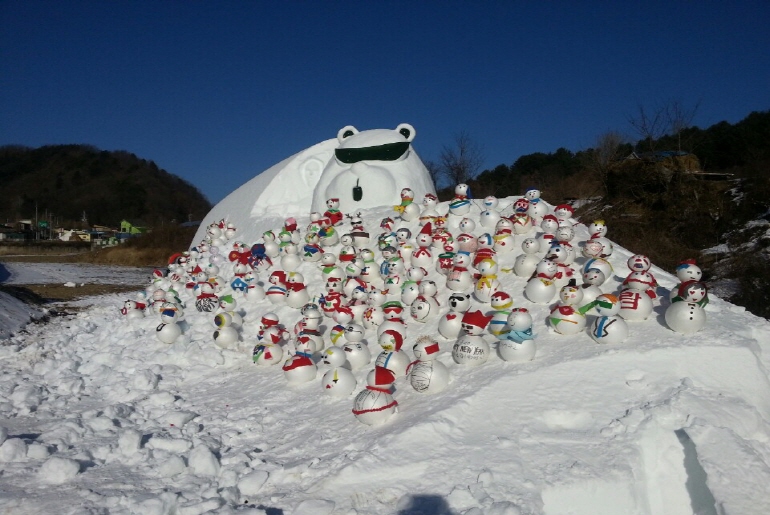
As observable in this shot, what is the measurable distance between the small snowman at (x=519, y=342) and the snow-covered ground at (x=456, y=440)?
10 cm

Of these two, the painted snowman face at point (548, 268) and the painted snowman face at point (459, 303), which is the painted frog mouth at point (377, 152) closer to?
the painted snowman face at point (548, 268)

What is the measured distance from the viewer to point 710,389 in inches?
195

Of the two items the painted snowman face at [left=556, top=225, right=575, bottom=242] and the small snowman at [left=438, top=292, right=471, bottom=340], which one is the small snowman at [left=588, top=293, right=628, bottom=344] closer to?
the small snowman at [left=438, top=292, right=471, bottom=340]

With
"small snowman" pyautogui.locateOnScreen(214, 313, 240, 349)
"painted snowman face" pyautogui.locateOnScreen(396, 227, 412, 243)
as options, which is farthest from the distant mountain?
"painted snowman face" pyautogui.locateOnScreen(396, 227, 412, 243)

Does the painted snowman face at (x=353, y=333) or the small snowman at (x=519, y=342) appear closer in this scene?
the small snowman at (x=519, y=342)

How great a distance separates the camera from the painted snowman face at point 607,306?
19.2ft

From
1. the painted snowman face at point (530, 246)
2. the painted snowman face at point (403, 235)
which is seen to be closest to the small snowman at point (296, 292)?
the painted snowman face at point (403, 235)

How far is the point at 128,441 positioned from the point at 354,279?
4189 mm

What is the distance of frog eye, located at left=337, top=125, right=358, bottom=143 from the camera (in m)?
13.9

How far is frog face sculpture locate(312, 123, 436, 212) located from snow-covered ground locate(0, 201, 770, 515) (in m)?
6.25

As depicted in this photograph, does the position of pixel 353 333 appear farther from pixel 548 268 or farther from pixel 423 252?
pixel 548 268

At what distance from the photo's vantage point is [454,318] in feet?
21.6

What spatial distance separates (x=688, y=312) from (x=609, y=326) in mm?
889

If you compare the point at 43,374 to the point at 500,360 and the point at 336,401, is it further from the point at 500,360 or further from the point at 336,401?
the point at 500,360
